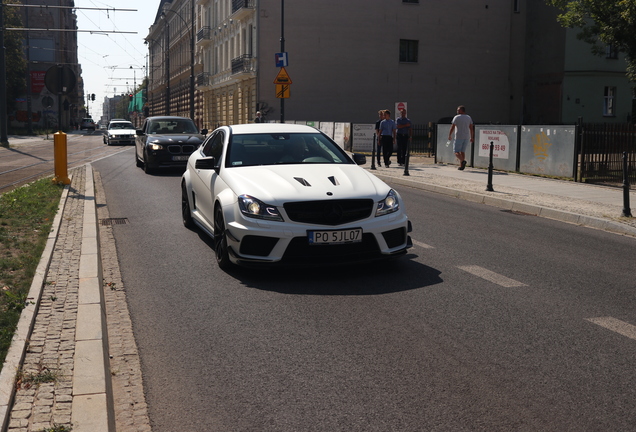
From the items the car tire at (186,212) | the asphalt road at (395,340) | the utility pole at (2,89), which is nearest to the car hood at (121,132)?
the utility pole at (2,89)

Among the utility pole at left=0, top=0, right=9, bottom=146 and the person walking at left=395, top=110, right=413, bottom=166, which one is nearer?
the person walking at left=395, top=110, right=413, bottom=166

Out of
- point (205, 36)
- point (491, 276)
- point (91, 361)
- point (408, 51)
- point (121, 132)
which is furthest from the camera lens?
point (205, 36)

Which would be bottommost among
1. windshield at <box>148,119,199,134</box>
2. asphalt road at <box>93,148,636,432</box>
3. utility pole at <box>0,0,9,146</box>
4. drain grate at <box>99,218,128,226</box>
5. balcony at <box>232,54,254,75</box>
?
asphalt road at <box>93,148,636,432</box>

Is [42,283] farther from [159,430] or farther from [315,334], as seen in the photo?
[159,430]

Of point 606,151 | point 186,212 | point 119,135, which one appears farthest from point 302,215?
point 119,135

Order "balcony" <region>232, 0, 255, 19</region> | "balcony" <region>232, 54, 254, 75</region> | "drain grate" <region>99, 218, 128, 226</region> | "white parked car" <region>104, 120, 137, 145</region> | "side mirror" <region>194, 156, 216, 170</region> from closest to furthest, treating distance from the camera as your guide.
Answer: "side mirror" <region>194, 156, 216, 170</region> → "drain grate" <region>99, 218, 128, 226</region> → "white parked car" <region>104, 120, 137, 145</region> → "balcony" <region>232, 0, 255, 19</region> → "balcony" <region>232, 54, 254, 75</region>

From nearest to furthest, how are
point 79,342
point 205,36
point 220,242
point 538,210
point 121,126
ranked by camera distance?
1. point 79,342
2. point 220,242
3. point 538,210
4. point 121,126
5. point 205,36

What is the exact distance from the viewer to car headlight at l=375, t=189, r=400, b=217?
24.0 feet

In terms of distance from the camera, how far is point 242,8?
156 feet

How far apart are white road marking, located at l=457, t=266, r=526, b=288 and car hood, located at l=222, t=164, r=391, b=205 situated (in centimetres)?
118

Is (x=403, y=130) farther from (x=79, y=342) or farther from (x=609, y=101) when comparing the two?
(x=609, y=101)

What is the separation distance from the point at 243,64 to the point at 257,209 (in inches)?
1696

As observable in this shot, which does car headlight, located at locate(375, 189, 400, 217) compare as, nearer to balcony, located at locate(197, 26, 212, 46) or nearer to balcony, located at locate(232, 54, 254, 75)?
balcony, located at locate(232, 54, 254, 75)

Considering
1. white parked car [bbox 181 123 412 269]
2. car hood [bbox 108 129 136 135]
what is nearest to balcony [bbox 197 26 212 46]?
car hood [bbox 108 129 136 135]
